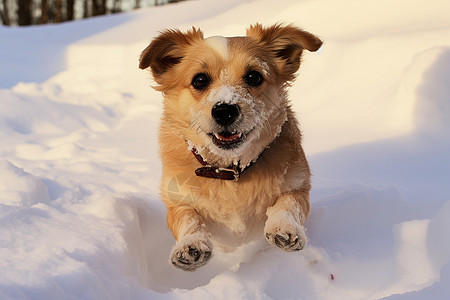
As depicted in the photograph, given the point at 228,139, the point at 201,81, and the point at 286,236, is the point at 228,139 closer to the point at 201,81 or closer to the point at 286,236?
the point at 201,81

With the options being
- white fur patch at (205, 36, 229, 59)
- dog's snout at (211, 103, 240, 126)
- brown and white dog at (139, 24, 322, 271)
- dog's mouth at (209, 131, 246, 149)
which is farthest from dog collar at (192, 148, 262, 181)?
white fur patch at (205, 36, 229, 59)

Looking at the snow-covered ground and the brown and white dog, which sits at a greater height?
the brown and white dog

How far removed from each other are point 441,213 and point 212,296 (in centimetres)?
126

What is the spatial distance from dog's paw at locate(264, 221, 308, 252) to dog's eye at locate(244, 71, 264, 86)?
2.21 ft

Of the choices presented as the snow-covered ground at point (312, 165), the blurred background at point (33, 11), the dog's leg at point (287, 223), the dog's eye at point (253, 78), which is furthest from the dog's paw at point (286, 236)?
the blurred background at point (33, 11)

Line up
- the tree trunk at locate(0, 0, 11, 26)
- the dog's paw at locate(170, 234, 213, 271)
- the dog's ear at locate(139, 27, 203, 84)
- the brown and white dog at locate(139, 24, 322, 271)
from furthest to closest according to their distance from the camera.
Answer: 1. the tree trunk at locate(0, 0, 11, 26)
2. the dog's ear at locate(139, 27, 203, 84)
3. the brown and white dog at locate(139, 24, 322, 271)
4. the dog's paw at locate(170, 234, 213, 271)

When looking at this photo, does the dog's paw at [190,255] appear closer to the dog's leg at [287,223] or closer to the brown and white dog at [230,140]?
the brown and white dog at [230,140]

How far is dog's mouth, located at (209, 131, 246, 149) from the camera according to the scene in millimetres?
2270

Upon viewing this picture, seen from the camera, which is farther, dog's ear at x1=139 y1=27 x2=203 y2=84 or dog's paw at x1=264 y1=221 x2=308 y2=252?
dog's ear at x1=139 y1=27 x2=203 y2=84

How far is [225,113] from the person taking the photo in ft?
7.11

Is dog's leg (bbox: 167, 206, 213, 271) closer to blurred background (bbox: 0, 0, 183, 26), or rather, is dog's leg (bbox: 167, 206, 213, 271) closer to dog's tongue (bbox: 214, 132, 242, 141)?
dog's tongue (bbox: 214, 132, 242, 141)

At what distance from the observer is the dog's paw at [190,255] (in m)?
2.11

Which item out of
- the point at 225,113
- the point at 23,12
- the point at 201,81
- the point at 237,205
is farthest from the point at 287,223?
the point at 23,12

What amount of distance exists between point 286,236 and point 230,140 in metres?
0.49
